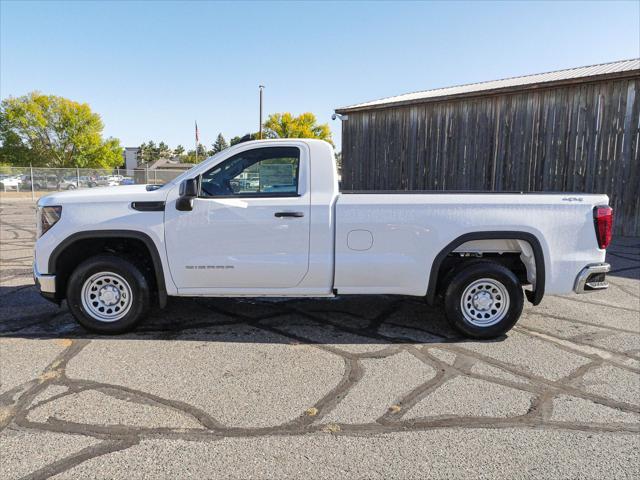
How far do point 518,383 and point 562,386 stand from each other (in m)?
0.34

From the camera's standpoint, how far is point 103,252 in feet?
15.6

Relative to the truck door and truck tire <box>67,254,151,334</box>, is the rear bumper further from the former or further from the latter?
truck tire <box>67,254,151,334</box>

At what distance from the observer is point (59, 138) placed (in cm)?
6003

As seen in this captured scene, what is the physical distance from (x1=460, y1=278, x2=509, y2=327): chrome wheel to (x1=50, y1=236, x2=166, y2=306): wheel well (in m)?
3.11

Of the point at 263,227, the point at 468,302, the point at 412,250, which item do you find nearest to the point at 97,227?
the point at 263,227

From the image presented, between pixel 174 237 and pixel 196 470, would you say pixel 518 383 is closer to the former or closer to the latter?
pixel 196 470

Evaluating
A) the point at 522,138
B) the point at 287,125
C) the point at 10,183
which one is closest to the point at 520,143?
the point at 522,138

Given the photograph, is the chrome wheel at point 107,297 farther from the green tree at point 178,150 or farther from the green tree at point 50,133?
the green tree at point 178,150

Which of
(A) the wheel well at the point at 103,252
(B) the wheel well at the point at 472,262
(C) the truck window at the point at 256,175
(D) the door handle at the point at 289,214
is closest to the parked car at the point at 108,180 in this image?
(A) the wheel well at the point at 103,252

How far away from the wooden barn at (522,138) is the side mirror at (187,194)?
12447 mm

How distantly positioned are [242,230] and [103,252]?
1.56 metres

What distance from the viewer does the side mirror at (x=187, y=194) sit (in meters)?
4.29

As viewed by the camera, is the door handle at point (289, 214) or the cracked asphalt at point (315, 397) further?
the door handle at point (289, 214)

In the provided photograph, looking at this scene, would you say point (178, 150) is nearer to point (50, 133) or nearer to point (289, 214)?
point (50, 133)
